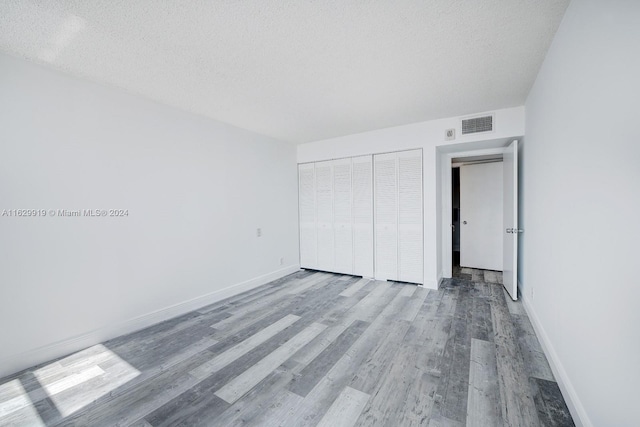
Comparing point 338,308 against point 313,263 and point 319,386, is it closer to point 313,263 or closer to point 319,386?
point 319,386

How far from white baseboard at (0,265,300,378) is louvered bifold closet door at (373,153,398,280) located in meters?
2.28

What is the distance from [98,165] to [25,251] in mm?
928

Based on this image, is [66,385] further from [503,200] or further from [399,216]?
[503,200]

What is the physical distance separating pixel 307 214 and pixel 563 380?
404cm

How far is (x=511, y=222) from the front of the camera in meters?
3.48

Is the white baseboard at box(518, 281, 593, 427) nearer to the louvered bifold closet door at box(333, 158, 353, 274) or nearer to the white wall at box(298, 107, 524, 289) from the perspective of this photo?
the white wall at box(298, 107, 524, 289)

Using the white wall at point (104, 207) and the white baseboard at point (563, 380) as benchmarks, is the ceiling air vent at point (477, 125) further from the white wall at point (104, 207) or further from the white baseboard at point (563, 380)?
the white wall at point (104, 207)

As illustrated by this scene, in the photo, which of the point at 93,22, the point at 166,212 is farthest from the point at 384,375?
the point at 93,22

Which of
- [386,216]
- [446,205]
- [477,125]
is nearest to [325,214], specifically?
[386,216]

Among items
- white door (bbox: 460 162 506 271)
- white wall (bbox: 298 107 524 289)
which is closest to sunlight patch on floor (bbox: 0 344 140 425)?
white wall (bbox: 298 107 524 289)

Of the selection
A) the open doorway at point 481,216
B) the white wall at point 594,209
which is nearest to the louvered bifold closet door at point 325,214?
the open doorway at point 481,216

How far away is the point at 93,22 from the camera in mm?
1723

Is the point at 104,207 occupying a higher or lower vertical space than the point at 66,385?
higher

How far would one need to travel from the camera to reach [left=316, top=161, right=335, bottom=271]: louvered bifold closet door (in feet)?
15.9
